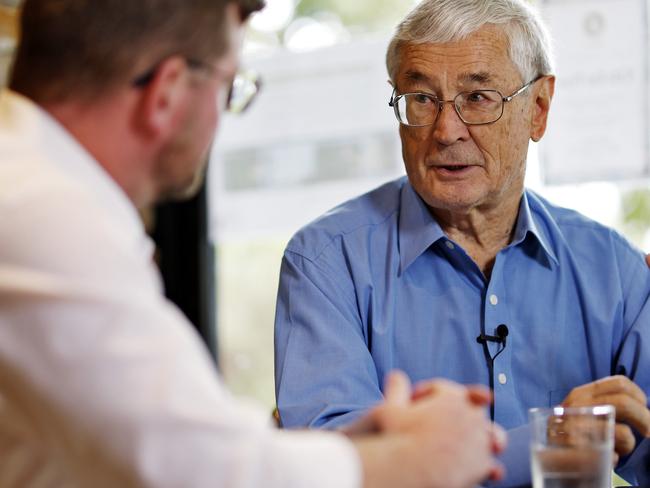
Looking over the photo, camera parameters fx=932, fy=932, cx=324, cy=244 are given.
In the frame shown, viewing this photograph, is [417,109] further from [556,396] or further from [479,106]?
[556,396]

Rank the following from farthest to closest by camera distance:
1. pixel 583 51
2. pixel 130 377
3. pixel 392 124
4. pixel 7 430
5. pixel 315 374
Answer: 1. pixel 392 124
2. pixel 583 51
3. pixel 315 374
4. pixel 7 430
5. pixel 130 377

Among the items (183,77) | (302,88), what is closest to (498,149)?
(183,77)

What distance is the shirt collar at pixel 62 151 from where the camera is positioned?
3.21 feet

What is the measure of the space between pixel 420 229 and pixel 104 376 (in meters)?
1.34

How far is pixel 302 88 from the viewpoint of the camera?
391 centimetres

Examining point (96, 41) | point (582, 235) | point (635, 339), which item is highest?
point (96, 41)

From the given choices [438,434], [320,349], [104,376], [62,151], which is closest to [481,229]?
[320,349]

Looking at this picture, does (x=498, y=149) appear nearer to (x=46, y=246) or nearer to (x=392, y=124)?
(x=46, y=246)

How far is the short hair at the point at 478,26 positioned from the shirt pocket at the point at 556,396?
710 millimetres

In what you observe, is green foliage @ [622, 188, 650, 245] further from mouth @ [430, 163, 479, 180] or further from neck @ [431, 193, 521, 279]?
mouth @ [430, 163, 479, 180]

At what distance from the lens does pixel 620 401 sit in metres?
1.61

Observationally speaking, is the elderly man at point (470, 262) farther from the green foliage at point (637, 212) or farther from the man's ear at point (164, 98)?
the green foliage at point (637, 212)

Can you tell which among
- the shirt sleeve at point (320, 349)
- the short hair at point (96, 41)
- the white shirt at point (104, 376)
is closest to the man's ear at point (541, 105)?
the shirt sleeve at point (320, 349)

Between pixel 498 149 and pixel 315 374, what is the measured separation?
26.6 inches
